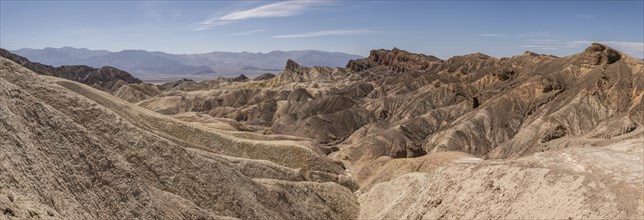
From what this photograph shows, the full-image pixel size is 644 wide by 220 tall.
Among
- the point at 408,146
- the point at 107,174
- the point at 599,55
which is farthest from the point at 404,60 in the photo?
the point at 107,174

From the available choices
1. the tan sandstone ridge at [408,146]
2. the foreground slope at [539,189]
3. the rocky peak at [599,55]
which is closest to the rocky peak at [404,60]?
the tan sandstone ridge at [408,146]

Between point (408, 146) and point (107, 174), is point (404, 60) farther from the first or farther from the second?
point (107, 174)

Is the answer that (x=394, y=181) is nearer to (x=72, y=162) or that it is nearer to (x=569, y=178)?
(x=569, y=178)

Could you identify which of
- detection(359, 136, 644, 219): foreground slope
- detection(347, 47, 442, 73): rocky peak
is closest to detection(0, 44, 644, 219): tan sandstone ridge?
detection(359, 136, 644, 219): foreground slope

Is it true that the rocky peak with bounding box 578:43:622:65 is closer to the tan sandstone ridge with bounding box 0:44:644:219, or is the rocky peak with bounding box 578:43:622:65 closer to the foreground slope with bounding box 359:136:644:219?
the tan sandstone ridge with bounding box 0:44:644:219

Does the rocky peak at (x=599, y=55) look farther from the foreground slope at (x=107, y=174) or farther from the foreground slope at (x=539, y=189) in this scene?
the foreground slope at (x=539, y=189)

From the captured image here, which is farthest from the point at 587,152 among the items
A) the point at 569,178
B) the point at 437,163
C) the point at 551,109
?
the point at 551,109
